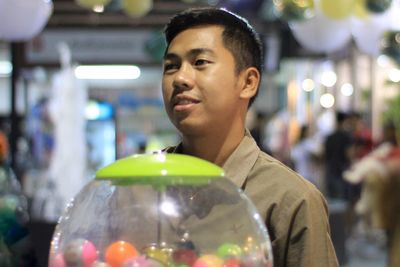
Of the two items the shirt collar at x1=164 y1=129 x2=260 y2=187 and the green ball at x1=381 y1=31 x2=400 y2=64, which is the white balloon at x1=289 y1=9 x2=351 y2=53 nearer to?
the green ball at x1=381 y1=31 x2=400 y2=64

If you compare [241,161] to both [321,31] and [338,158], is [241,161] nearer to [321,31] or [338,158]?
[321,31]

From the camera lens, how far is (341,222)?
869 cm

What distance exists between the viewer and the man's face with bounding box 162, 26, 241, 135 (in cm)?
216

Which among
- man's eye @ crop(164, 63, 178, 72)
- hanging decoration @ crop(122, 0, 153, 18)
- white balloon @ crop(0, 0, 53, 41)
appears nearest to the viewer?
man's eye @ crop(164, 63, 178, 72)

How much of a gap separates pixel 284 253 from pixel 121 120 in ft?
47.1

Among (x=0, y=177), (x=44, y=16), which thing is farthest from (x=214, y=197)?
(x=44, y=16)

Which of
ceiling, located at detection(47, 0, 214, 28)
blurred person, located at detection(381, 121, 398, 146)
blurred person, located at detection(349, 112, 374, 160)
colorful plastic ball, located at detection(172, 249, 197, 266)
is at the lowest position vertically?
blurred person, located at detection(349, 112, 374, 160)

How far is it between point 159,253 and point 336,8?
5.41 metres

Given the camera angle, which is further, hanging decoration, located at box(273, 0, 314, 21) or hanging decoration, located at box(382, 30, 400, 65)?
hanging decoration, located at box(382, 30, 400, 65)

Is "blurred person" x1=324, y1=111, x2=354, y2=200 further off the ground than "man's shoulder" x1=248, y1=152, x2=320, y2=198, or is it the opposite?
"man's shoulder" x1=248, y1=152, x2=320, y2=198

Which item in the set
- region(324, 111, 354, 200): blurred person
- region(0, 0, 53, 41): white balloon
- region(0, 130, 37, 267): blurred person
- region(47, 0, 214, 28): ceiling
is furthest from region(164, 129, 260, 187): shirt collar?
region(324, 111, 354, 200): blurred person

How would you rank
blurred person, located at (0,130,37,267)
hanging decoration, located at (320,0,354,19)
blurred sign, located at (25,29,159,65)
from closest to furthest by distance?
blurred person, located at (0,130,37,267), hanging decoration, located at (320,0,354,19), blurred sign, located at (25,29,159,65)

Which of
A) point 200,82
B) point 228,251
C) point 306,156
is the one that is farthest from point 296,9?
point 306,156

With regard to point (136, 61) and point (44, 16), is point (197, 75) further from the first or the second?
point (136, 61)
